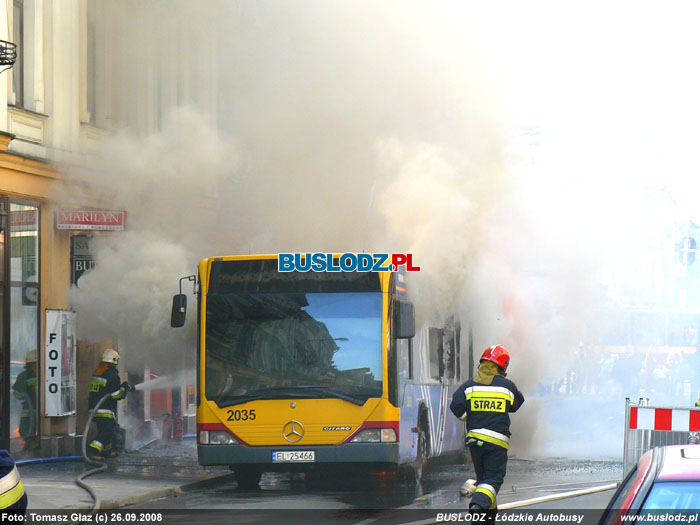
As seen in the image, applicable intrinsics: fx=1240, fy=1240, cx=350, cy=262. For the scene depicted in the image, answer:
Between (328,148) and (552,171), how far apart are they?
4.59m

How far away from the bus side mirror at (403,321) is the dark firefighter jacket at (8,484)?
7450 mm

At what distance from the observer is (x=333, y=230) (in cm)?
1981

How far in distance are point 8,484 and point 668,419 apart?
21.3 feet

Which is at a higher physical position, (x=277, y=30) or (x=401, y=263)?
(x=277, y=30)

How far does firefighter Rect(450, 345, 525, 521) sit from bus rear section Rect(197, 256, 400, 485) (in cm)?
358

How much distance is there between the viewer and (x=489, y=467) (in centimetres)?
962

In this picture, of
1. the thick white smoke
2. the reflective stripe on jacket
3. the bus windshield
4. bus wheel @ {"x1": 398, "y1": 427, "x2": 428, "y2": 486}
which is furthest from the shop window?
the reflective stripe on jacket

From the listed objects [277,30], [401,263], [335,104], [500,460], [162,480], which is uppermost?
[277,30]

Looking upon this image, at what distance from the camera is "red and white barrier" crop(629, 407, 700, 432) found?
1091 centimetres

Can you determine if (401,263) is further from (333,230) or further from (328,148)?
(328,148)

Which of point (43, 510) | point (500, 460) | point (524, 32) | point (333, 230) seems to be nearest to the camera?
point (500, 460)

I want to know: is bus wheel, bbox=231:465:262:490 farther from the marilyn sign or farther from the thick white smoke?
the marilyn sign

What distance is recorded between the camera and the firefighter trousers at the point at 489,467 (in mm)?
9414

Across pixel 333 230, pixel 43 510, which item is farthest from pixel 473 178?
pixel 43 510
